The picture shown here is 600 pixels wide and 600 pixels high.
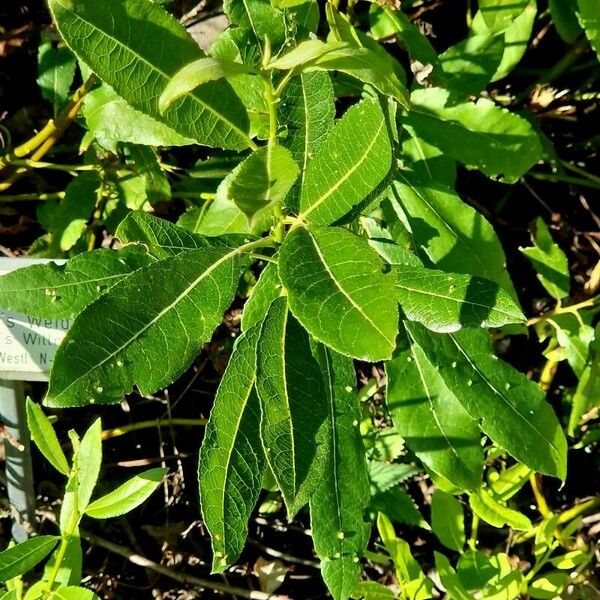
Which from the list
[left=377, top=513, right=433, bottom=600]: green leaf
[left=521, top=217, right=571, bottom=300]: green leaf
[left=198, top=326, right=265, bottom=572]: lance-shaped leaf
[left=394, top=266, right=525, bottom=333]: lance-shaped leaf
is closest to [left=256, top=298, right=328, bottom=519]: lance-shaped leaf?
[left=198, top=326, right=265, bottom=572]: lance-shaped leaf

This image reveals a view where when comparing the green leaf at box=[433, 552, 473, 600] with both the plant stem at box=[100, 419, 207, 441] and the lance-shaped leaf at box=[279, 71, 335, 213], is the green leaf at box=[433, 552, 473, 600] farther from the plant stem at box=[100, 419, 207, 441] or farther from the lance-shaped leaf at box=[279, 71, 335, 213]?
the lance-shaped leaf at box=[279, 71, 335, 213]

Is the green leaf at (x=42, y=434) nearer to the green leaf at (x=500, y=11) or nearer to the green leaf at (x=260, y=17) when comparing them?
the green leaf at (x=260, y=17)

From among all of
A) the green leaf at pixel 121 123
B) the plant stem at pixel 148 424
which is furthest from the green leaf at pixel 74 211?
the plant stem at pixel 148 424

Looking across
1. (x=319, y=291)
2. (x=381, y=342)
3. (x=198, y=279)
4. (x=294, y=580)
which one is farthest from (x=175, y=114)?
(x=294, y=580)

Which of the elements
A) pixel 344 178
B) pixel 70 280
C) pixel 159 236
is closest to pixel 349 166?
pixel 344 178

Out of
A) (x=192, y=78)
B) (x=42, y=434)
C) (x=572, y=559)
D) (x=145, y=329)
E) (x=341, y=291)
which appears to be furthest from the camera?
(x=572, y=559)

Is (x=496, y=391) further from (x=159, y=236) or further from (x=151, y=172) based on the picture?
(x=151, y=172)
